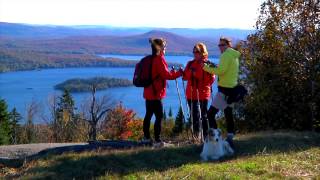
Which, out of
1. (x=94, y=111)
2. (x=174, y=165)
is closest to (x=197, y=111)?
(x=174, y=165)

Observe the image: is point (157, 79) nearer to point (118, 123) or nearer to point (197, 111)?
point (197, 111)

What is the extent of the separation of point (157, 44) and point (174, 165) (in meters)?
2.13

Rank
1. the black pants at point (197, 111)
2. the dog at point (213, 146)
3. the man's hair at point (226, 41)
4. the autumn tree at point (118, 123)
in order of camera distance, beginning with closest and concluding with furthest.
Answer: the dog at point (213, 146) < the man's hair at point (226, 41) < the black pants at point (197, 111) < the autumn tree at point (118, 123)

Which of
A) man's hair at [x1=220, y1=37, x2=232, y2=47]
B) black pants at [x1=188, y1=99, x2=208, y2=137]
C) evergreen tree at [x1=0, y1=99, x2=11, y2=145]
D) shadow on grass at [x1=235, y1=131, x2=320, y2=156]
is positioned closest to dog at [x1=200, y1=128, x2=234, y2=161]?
shadow on grass at [x1=235, y1=131, x2=320, y2=156]

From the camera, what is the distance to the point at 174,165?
7656 mm

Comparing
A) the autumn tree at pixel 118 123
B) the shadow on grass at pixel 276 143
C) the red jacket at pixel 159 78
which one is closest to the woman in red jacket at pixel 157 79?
the red jacket at pixel 159 78

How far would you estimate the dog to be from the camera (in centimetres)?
796

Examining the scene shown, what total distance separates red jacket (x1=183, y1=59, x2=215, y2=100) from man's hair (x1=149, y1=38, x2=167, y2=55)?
767 millimetres

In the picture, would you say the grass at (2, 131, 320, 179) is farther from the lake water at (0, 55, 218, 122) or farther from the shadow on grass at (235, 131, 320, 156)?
the lake water at (0, 55, 218, 122)

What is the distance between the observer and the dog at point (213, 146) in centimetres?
796

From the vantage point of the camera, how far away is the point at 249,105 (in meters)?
13.7

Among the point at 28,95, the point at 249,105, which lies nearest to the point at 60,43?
the point at 28,95

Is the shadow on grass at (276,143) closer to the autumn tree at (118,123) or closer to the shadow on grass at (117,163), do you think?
the shadow on grass at (117,163)

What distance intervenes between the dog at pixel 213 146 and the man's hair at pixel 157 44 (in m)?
1.67
